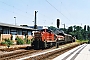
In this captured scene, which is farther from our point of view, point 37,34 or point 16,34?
point 16,34

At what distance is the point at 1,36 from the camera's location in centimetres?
4025

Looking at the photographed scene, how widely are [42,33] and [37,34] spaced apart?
3.18 ft

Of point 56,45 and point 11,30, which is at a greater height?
point 11,30

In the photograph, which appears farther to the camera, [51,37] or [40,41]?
[51,37]

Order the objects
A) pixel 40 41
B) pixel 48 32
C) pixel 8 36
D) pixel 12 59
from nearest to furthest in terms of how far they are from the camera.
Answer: pixel 12 59
pixel 40 41
pixel 48 32
pixel 8 36

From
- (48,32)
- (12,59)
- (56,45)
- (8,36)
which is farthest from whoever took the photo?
(8,36)

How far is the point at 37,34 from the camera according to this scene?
3148 centimetres

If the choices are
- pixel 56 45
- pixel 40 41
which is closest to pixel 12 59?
pixel 40 41

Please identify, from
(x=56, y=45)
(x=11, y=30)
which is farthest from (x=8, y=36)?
(x=56, y=45)

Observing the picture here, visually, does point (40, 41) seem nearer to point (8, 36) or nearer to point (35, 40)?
point (35, 40)

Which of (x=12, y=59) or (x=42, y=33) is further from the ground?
(x=42, y=33)

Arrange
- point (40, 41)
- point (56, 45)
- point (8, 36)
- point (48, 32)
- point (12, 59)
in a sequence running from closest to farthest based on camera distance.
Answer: point (12, 59), point (40, 41), point (48, 32), point (56, 45), point (8, 36)

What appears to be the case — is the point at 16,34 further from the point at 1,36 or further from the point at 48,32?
the point at 48,32

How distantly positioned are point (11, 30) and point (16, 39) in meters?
2.40
